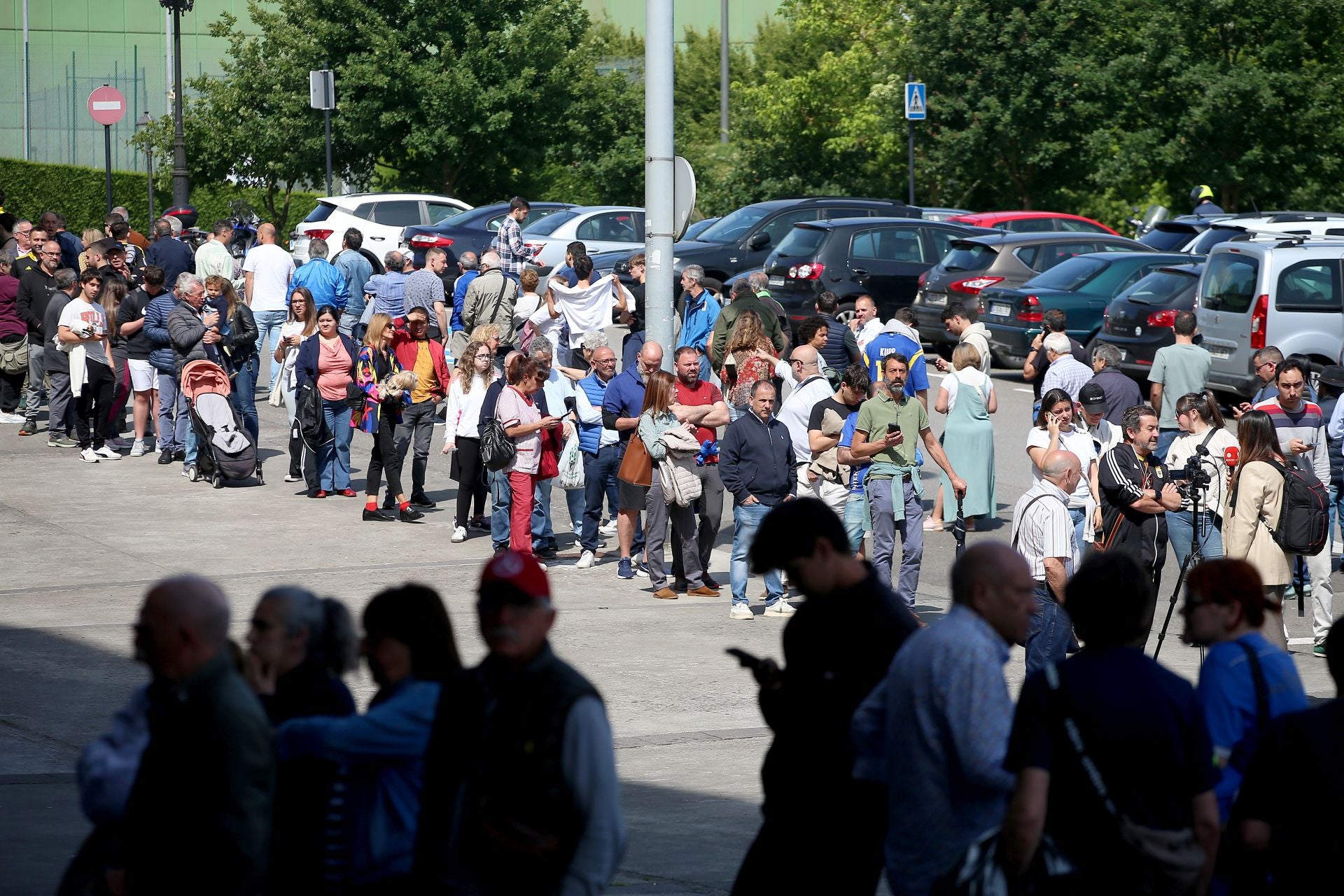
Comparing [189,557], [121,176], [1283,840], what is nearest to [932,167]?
[121,176]

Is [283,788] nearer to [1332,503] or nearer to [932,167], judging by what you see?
[1332,503]

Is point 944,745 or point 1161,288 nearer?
point 944,745

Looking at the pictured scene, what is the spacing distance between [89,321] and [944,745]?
13.5 meters

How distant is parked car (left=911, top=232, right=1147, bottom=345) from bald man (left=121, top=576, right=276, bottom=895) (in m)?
19.2

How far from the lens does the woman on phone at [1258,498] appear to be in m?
10.3

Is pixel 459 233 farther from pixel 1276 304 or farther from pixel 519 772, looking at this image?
pixel 519 772

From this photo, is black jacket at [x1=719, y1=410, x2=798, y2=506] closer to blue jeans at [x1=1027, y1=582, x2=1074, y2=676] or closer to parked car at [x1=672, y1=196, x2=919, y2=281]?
blue jeans at [x1=1027, y1=582, x2=1074, y2=676]

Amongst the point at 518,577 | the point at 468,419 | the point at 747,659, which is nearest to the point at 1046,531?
the point at 468,419

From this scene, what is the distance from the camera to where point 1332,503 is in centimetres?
1294

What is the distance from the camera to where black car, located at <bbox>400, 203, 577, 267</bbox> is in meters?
26.5

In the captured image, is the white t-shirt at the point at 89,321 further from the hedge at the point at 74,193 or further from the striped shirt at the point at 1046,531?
the hedge at the point at 74,193

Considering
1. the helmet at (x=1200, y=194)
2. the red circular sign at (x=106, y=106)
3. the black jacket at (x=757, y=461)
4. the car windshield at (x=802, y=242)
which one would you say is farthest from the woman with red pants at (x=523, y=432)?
the helmet at (x=1200, y=194)

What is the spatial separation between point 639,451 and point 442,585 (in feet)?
5.62

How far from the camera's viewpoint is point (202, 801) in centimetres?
371
